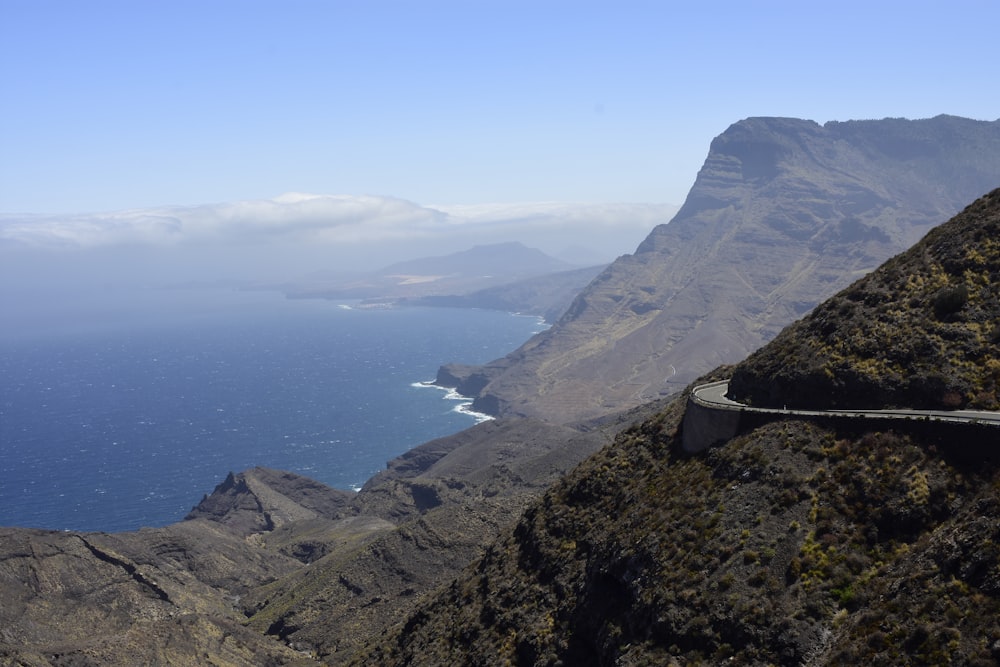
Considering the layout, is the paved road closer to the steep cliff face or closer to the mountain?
the mountain

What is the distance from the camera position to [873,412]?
125ft

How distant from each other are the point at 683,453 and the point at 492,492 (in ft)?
294

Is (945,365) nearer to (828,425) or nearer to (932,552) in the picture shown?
(828,425)

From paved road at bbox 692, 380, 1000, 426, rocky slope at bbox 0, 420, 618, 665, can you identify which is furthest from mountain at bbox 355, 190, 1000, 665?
rocky slope at bbox 0, 420, 618, 665

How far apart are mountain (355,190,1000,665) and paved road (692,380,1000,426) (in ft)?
1.96

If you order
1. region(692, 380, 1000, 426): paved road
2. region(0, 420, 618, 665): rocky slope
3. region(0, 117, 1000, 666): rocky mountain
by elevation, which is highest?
region(692, 380, 1000, 426): paved road

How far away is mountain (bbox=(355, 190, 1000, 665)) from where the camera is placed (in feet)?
89.0

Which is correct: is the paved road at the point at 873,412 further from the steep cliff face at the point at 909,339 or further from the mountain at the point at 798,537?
the steep cliff face at the point at 909,339

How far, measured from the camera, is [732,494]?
39250 millimetres

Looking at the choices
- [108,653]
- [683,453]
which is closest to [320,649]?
[108,653]

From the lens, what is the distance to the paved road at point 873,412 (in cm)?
3378

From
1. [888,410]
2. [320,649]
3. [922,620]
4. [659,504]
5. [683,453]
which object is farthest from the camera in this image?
[320,649]

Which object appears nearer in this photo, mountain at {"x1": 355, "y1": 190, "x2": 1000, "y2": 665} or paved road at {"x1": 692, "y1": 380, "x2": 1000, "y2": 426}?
mountain at {"x1": 355, "y1": 190, "x2": 1000, "y2": 665}

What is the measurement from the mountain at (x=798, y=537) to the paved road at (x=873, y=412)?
0.60 m
